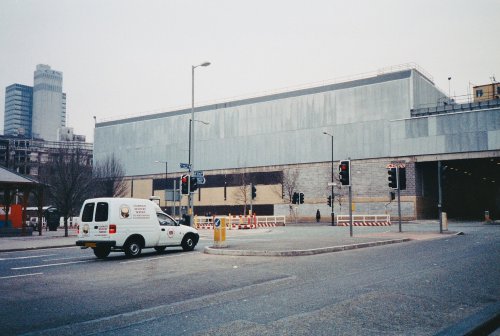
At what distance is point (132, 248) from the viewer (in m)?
15.6

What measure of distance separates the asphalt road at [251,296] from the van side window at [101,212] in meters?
2.14

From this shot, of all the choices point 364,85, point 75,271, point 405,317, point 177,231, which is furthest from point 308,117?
point 405,317

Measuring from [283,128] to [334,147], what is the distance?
869 centimetres

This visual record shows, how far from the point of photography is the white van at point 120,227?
49.8 feet

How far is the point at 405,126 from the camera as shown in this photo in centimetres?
5366

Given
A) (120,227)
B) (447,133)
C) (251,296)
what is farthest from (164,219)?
(447,133)

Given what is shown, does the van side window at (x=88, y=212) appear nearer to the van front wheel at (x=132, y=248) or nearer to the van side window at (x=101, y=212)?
the van side window at (x=101, y=212)

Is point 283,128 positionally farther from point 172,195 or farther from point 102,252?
point 102,252

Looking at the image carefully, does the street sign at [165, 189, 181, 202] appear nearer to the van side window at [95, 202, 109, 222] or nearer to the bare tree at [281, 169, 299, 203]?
the van side window at [95, 202, 109, 222]

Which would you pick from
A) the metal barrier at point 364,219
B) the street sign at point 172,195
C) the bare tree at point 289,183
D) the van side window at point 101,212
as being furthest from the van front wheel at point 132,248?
the bare tree at point 289,183

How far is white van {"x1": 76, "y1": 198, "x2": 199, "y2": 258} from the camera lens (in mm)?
15172

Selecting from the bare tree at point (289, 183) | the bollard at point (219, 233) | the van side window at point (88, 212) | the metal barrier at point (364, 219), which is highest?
the bare tree at point (289, 183)

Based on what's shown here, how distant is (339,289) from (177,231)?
32.5 feet

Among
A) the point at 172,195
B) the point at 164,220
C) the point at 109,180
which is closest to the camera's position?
the point at 164,220
